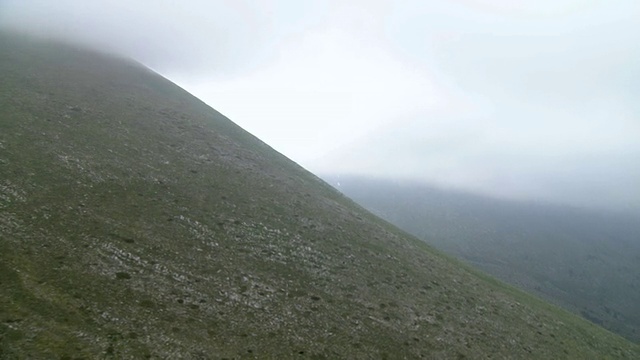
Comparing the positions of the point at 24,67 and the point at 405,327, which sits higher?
the point at 24,67

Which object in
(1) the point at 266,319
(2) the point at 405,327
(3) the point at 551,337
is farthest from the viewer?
(3) the point at 551,337

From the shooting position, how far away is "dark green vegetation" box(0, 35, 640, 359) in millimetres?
30266

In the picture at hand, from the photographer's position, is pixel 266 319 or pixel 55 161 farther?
pixel 55 161

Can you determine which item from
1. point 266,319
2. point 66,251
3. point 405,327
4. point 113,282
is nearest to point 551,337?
point 405,327

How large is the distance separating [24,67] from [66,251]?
59.5m

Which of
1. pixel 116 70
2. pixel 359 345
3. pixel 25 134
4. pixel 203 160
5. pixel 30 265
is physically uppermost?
pixel 116 70

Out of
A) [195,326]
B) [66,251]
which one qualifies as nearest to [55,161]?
[66,251]

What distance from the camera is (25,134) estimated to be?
5056 cm

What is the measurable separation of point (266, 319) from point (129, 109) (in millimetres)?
57463

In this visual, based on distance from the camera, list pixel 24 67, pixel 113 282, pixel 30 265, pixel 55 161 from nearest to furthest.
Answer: pixel 30 265 < pixel 113 282 < pixel 55 161 < pixel 24 67

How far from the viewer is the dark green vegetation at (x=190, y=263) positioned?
99.3 ft

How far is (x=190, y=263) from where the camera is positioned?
41094 millimetres

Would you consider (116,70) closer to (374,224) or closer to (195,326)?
(374,224)

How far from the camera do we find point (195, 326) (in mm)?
32406
